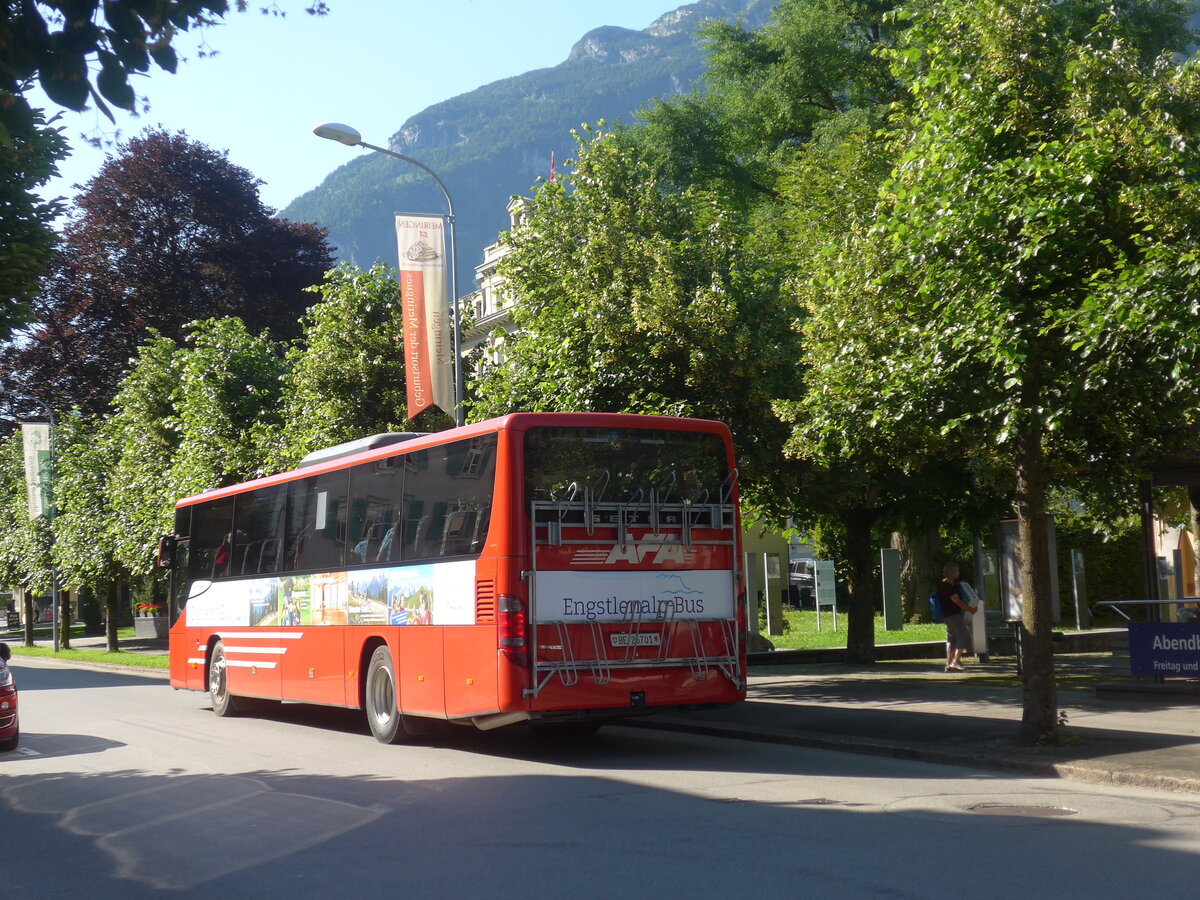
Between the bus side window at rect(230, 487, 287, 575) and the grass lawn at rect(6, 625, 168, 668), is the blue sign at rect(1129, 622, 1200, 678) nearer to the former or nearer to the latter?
the bus side window at rect(230, 487, 287, 575)

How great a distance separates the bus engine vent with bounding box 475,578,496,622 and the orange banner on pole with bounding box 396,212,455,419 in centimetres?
881

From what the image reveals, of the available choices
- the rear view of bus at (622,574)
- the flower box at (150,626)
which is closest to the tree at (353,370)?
the rear view of bus at (622,574)

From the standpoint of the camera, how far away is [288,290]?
4394 centimetres

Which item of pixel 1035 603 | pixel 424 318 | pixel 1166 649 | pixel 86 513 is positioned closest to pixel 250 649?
pixel 424 318

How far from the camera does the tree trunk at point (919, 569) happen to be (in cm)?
3422

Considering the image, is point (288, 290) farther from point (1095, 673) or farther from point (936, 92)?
point (936, 92)

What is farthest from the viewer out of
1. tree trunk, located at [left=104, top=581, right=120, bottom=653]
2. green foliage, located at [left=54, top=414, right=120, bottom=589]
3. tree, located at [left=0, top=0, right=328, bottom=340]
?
tree trunk, located at [left=104, top=581, right=120, bottom=653]

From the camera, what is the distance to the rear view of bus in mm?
11914

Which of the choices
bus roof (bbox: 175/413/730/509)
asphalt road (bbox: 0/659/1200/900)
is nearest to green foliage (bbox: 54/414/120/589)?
bus roof (bbox: 175/413/730/509)

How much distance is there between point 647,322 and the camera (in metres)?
16.6

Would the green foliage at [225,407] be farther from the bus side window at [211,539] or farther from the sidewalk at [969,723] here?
the sidewalk at [969,723]

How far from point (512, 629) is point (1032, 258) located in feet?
18.2

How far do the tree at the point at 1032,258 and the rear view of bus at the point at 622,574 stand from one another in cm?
158

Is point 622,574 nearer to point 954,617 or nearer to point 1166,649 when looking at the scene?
point 1166,649
